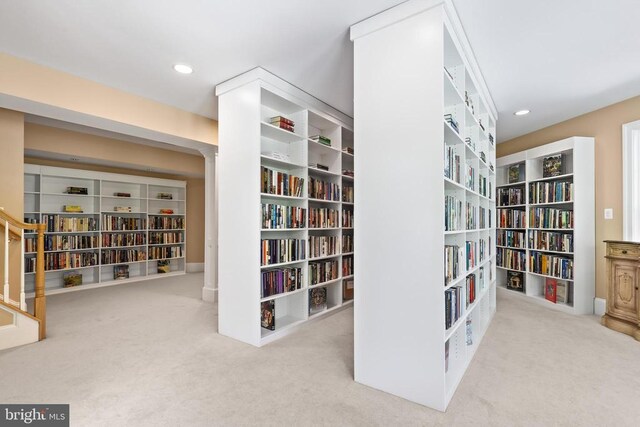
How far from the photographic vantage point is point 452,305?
77.4 inches

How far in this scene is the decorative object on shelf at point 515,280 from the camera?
4.34 metres

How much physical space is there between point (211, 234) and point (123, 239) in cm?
244

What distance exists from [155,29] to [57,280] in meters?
4.93

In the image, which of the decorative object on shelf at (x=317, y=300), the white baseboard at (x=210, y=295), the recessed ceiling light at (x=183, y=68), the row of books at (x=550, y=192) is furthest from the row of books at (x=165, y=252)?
the row of books at (x=550, y=192)

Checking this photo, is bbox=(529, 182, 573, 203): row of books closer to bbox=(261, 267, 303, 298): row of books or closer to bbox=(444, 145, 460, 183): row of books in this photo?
bbox=(444, 145, 460, 183): row of books

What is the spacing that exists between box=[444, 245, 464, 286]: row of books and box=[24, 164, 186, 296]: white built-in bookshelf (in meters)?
5.43

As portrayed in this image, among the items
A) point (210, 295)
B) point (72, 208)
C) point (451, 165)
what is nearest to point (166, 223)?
point (72, 208)

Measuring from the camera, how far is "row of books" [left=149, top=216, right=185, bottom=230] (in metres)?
6.19

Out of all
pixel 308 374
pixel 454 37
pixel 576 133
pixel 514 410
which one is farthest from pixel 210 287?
pixel 576 133

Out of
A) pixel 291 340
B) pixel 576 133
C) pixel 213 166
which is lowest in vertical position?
pixel 291 340

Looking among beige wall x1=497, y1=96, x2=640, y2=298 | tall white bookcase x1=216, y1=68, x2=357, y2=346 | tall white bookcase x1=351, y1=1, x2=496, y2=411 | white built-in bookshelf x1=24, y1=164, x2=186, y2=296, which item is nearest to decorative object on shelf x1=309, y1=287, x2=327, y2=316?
tall white bookcase x1=216, y1=68, x2=357, y2=346

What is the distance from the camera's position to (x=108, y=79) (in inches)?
114

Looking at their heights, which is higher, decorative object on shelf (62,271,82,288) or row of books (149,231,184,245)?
row of books (149,231,184,245)

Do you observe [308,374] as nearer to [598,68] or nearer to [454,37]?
[454,37]
